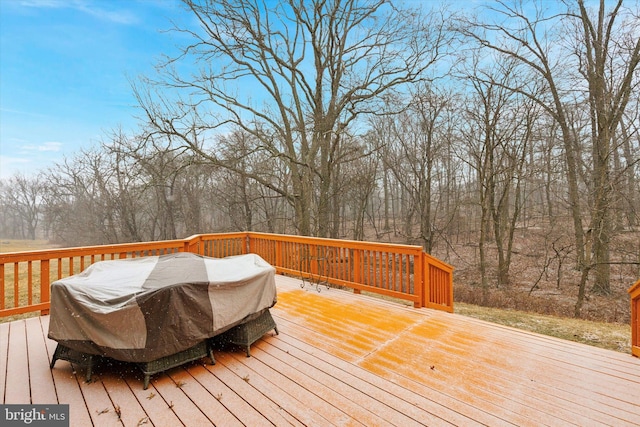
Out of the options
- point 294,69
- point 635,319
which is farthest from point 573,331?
point 294,69

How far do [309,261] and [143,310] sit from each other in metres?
3.37

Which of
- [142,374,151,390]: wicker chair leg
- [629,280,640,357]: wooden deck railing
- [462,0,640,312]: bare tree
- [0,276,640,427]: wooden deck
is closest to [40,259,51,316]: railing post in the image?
[0,276,640,427]: wooden deck

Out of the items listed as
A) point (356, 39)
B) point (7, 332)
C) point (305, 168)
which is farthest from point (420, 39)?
point (7, 332)

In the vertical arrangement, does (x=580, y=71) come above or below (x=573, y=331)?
above

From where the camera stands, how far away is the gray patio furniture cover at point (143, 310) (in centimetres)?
211

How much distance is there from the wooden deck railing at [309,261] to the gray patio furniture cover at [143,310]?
5.48ft

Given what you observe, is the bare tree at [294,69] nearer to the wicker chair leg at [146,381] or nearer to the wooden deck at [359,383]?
the wooden deck at [359,383]

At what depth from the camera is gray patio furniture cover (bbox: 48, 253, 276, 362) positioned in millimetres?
2113

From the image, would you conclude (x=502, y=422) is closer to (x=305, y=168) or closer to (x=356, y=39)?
(x=305, y=168)

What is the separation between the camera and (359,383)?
2.23 m

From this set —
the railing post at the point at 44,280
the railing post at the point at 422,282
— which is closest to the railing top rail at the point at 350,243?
the railing post at the point at 422,282

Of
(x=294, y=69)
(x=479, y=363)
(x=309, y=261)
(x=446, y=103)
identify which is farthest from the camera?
(x=446, y=103)

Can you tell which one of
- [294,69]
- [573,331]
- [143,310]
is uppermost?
[294,69]

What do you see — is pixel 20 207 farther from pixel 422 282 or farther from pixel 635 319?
pixel 635 319
